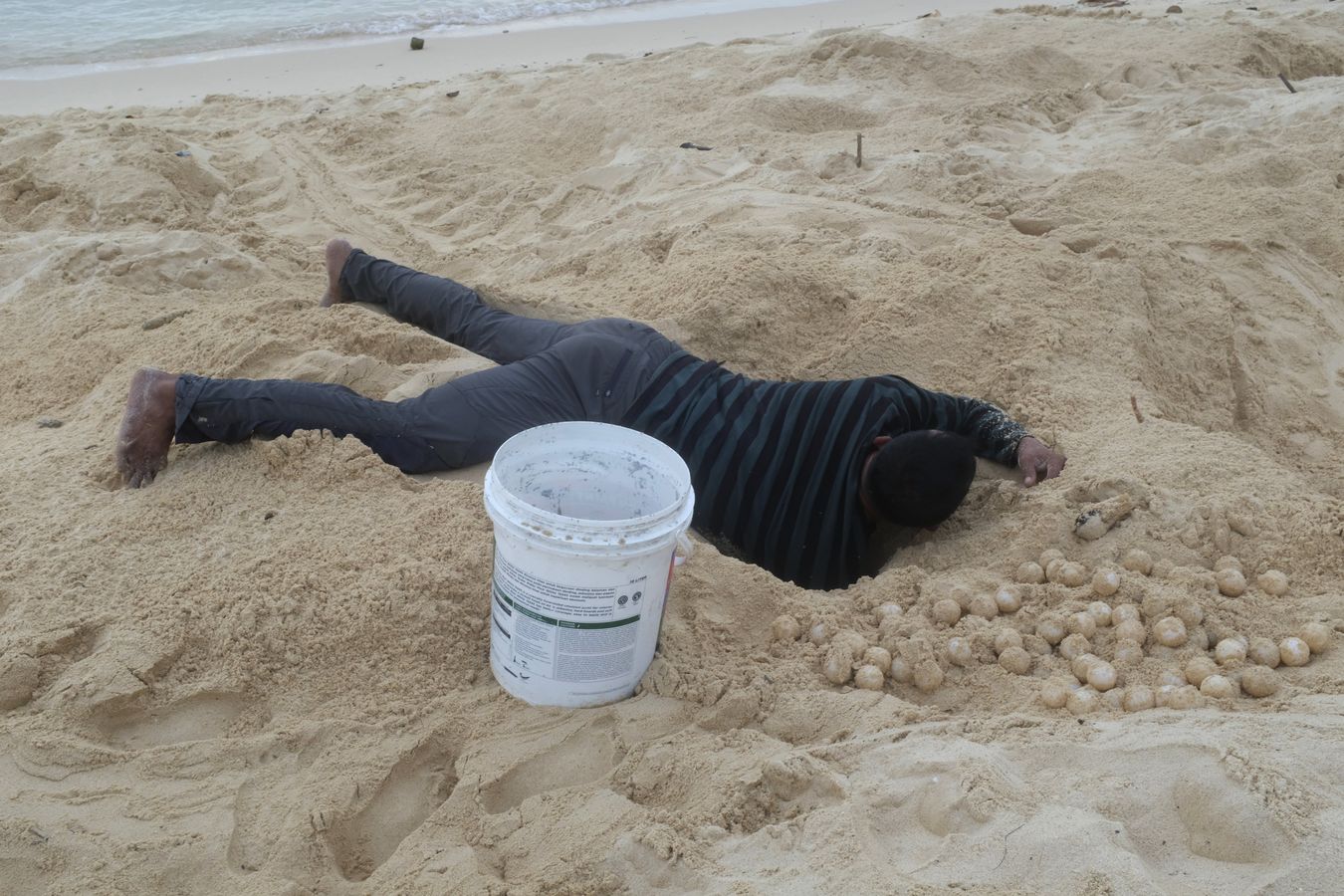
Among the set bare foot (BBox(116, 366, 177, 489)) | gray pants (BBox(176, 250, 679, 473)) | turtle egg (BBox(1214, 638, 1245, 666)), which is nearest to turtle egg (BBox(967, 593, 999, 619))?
turtle egg (BBox(1214, 638, 1245, 666))

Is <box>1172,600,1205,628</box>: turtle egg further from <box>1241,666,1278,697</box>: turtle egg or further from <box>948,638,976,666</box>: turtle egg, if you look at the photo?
<box>948,638,976,666</box>: turtle egg

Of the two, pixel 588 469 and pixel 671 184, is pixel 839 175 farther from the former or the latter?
pixel 588 469

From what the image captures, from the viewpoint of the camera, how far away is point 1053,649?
227cm

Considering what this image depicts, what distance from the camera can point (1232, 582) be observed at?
7.50 feet

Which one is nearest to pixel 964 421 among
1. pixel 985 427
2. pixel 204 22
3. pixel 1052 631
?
pixel 985 427

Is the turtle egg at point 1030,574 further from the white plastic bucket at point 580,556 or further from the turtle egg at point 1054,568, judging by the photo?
the white plastic bucket at point 580,556

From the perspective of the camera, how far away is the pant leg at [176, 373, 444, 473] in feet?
9.03

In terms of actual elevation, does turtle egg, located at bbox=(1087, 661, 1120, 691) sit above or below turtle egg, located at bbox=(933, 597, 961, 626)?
above

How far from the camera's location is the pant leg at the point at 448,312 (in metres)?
3.47

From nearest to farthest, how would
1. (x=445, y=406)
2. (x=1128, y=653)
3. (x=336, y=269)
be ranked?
(x=1128, y=653) → (x=445, y=406) → (x=336, y=269)

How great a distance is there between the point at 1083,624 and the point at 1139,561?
0.93ft

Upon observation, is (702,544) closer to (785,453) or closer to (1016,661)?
(785,453)

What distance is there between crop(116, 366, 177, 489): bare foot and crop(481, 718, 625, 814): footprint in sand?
58.0 inches

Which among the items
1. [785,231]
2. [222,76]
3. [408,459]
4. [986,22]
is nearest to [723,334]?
[785,231]
